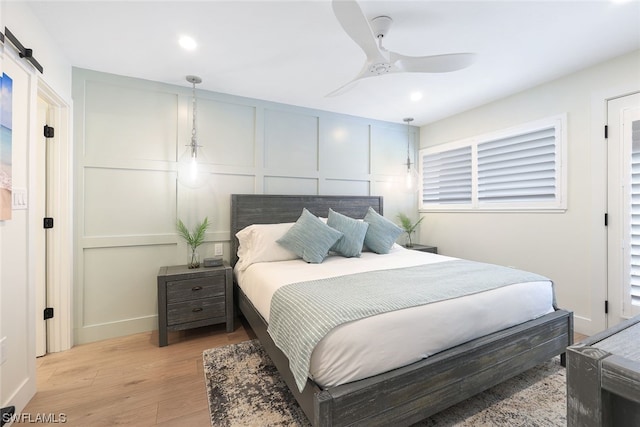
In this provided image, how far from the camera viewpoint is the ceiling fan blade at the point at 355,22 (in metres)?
1.45

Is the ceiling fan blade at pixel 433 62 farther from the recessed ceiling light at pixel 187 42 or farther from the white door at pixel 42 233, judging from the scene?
the white door at pixel 42 233

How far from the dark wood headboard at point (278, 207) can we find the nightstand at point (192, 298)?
479mm

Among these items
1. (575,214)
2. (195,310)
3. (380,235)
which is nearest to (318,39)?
(380,235)

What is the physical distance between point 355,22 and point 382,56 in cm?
39

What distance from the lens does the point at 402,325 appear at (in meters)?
1.49

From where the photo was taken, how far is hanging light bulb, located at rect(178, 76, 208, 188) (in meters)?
3.03

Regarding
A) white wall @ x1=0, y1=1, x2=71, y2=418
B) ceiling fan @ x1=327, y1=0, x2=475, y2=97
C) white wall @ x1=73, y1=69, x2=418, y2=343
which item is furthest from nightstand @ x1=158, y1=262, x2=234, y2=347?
ceiling fan @ x1=327, y1=0, x2=475, y2=97

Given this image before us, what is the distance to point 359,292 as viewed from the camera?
1765 millimetres

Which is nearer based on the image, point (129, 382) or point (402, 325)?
point (402, 325)

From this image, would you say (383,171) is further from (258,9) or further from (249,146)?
(258,9)

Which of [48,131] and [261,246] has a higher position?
[48,131]

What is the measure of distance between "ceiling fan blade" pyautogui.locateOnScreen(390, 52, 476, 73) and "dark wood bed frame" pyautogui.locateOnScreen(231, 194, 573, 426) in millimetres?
1814

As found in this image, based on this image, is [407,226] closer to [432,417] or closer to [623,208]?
[623,208]

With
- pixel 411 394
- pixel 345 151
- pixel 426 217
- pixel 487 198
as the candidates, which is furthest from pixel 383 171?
pixel 411 394
